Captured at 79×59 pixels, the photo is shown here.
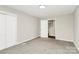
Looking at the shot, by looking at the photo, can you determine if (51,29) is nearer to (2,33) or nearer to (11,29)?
(11,29)

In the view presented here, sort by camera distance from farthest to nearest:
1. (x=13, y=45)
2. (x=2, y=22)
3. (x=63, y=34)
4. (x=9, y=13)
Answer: (x=63, y=34) → (x=13, y=45) → (x=9, y=13) → (x=2, y=22)

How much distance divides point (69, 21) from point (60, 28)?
3.46 feet

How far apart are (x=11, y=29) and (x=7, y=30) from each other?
0.35m

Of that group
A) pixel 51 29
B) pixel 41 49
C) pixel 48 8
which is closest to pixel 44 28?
pixel 51 29

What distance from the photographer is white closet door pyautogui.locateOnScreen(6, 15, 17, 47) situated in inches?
202

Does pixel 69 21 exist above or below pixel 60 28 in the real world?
above

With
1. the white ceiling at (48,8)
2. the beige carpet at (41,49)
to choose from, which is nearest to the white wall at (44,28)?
the white ceiling at (48,8)

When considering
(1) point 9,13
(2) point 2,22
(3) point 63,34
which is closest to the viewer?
(2) point 2,22

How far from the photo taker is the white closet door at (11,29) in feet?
16.8

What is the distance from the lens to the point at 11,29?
17.6 feet

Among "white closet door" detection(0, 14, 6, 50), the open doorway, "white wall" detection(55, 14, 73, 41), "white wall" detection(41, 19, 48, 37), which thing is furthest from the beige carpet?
the open doorway

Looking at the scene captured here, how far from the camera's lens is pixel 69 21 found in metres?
7.35
